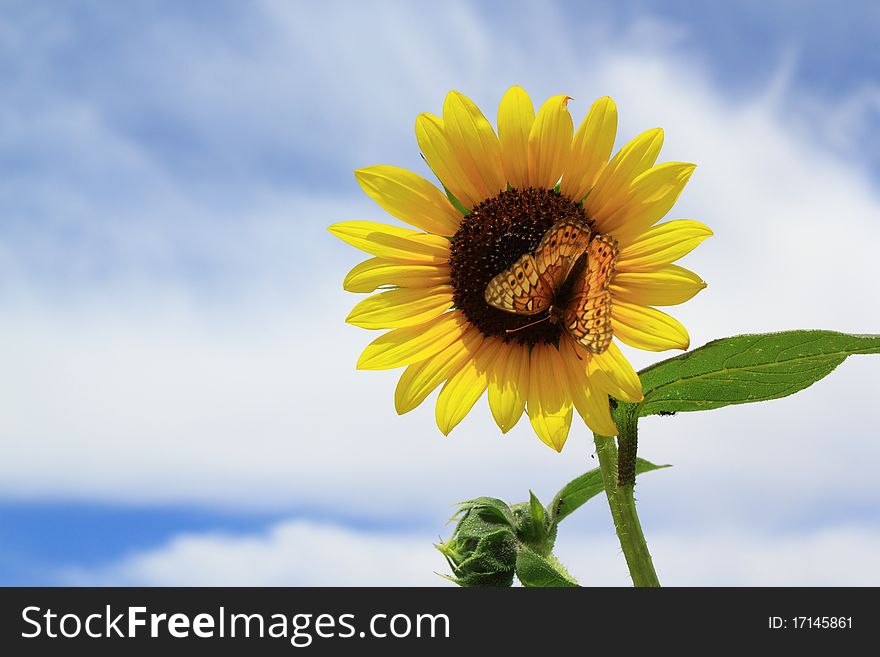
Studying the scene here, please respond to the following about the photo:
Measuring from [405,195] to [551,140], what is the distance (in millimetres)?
460

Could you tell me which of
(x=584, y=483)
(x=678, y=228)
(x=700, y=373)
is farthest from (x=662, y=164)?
(x=584, y=483)

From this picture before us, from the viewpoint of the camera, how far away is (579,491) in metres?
3.20

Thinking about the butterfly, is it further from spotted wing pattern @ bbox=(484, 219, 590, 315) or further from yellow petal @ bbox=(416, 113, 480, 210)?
yellow petal @ bbox=(416, 113, 480, 210)

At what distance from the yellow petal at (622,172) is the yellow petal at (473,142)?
30cm

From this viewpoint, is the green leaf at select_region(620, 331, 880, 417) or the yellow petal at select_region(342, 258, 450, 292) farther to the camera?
the yellow petal at select_region(342, 258, 450, 292)

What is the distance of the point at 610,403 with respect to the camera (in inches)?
100

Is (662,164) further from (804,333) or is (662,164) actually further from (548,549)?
(548,549)

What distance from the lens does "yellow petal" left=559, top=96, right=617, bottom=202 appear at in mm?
2447

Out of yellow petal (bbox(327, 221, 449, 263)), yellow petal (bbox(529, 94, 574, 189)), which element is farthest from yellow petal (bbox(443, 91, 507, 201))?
yellow petal (bbox(327, 221, 449, 263))

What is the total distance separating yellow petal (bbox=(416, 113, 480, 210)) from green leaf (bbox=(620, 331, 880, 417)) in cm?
76

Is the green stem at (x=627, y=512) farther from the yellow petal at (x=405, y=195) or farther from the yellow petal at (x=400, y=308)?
the yellow petal at (x=405, y=195)
